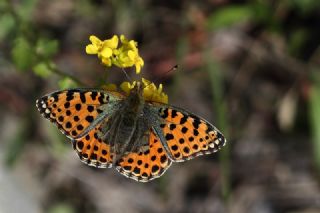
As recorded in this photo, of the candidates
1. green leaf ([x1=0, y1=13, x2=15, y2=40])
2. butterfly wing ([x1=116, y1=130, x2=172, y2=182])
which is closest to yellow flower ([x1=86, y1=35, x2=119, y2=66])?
butterfly wing ([x1=116, y1=130, x2=172, y2=182])

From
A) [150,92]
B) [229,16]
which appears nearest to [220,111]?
[229,16]

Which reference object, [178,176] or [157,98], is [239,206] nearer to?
[178,176]

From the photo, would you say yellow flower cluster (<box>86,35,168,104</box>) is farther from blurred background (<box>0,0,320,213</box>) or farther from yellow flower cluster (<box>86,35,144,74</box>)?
blurred background (<box>0,0,320,213</box>)

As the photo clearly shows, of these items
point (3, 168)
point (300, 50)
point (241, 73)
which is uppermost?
point (300, 50)

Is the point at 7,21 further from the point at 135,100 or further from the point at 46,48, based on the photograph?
the point at 135,100

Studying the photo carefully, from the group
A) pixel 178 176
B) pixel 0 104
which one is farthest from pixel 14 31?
pixel 178 176

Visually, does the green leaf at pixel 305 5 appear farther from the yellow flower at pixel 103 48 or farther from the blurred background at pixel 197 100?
the yellow flower at pixel 103 48
